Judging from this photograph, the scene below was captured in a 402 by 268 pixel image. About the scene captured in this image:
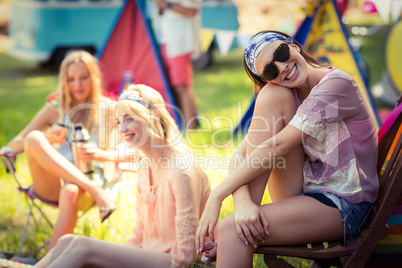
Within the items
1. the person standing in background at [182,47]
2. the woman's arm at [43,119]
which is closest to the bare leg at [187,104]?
the person standing in background at [182,47]

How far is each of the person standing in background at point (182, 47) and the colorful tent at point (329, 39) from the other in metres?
1.47

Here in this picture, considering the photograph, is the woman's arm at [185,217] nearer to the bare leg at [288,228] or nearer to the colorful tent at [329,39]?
the bare leg at [288,228]

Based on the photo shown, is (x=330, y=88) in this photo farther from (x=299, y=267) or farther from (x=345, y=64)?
(x=345, y=64)

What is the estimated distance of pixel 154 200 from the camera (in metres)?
2.32

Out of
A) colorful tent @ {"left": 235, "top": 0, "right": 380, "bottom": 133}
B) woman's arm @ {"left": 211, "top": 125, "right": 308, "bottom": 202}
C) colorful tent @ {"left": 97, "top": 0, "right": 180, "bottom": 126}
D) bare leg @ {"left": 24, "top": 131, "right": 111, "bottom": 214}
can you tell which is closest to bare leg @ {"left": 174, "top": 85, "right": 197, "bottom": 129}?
colorful tent @ {"left": 97, "top": 0, "right": 180, "bottom": 126}

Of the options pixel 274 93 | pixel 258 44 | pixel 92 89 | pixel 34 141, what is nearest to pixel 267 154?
pixel 274 93

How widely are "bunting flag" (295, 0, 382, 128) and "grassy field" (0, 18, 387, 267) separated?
119cm

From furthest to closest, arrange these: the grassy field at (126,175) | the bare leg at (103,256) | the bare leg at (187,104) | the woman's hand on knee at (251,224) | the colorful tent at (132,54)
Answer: the bare leg at (187,104)
the colorful tent at (132,54)
the grassy field at (126,175)
the bare leg at (103,256)
the woman's hand on knee at (251,224)

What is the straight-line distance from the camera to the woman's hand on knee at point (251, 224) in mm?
1703

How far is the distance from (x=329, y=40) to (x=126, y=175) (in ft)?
7.48

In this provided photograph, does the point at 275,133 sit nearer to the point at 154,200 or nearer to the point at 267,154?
the point at 267,154

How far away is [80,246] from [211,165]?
6.90 feet

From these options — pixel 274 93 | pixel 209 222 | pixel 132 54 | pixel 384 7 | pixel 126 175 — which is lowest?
pixel 126 175

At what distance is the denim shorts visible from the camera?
178 centimetres
